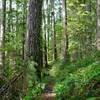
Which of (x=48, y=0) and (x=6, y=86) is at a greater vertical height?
(x=48, y=0)

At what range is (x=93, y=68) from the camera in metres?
9.03

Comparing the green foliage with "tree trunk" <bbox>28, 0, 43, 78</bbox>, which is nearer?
the green foliage

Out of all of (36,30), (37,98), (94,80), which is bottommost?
(37,98)

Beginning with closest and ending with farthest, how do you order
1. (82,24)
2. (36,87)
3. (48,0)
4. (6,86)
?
(6,86)
(36,87)
(82,24)
(48,0)

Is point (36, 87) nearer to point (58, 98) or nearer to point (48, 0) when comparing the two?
point (58, 98)

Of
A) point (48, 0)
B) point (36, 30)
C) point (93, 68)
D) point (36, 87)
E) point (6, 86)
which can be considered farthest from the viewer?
point (48, 0)

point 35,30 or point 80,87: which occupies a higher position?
point 35,30

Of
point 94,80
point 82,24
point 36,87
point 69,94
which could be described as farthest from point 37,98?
point 82,24

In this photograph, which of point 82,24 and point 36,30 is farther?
point 82,24

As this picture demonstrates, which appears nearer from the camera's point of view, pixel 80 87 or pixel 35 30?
pixel 80 87

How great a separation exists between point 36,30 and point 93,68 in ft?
7.77

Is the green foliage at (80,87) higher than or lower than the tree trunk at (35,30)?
lower

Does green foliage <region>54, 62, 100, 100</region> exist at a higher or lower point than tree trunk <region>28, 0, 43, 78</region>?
lower

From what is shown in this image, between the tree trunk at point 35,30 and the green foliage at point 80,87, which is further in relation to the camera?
the tree trunk at point 35,30
